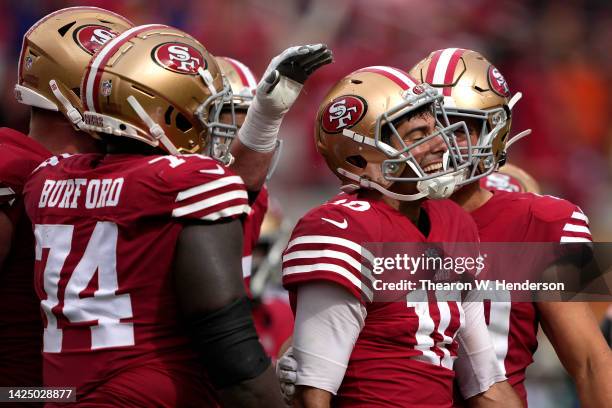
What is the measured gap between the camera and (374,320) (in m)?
2.69

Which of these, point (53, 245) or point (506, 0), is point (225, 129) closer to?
point (53, 245)

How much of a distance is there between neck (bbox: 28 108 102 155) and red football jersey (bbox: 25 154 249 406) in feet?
2.14

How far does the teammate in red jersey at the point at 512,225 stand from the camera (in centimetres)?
312

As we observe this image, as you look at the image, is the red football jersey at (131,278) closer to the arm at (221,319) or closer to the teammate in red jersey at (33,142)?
the arm at (221,319)

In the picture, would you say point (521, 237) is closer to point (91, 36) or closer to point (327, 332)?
point (327, 332)

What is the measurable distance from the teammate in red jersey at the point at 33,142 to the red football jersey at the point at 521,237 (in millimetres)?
1286

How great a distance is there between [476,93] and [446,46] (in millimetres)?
5837

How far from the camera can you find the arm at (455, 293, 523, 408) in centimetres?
293

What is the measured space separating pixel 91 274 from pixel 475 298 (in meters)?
1.16

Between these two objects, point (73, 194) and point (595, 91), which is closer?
point (73, 194)

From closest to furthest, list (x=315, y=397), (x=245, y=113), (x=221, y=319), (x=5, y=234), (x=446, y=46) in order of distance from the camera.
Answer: (x=221, y=319)
(x=315, y=397)
(x=5, y=234)
(x=245, y=113)
(x=446, y=46)

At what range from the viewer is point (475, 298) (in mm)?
2965

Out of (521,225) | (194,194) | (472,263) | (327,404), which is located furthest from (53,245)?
(521,225)

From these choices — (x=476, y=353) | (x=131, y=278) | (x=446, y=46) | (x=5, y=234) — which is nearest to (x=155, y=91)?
(x=131, y=278)
